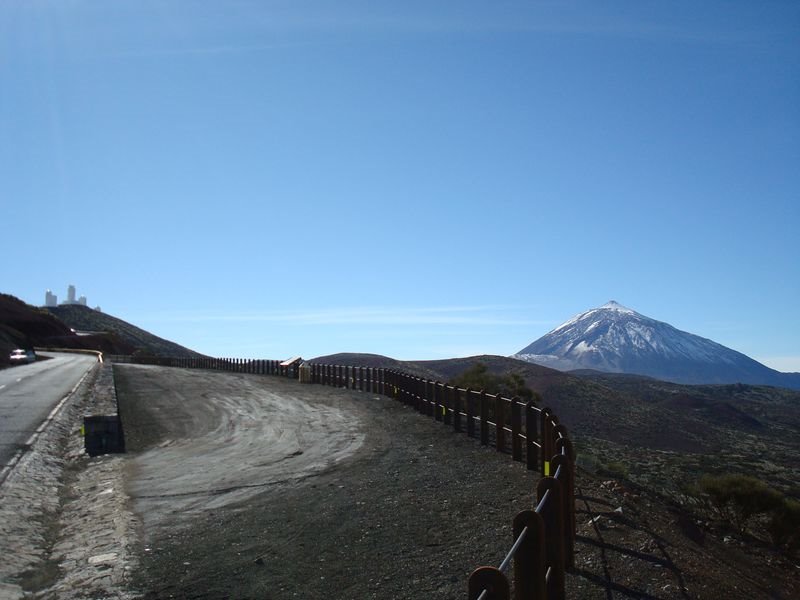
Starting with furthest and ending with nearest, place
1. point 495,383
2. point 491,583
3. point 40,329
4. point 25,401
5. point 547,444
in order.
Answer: point 40,329
point 495,383
point 25,401
point 547,444
point 491,583

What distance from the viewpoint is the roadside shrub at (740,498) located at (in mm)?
16141

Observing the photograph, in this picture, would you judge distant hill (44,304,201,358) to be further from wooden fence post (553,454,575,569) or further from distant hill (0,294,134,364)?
wooden fence post (553,454,575,569)

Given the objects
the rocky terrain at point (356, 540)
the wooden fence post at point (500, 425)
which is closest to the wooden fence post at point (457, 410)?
the wooden fence post at point (500, 425)

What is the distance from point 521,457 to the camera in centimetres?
1484

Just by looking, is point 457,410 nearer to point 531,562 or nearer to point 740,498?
point 740,498

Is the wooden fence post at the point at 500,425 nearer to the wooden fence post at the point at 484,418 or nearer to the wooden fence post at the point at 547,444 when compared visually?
the wooden fence post at the point at 484,418

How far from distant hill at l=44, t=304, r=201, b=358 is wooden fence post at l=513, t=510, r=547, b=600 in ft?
460

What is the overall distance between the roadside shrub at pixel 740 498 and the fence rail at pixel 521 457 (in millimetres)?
4123

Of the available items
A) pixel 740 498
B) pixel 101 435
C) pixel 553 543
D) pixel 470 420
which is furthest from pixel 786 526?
pixel 101 435

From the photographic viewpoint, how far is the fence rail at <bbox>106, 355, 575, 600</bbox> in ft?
15.8

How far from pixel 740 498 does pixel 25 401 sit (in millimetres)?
22605

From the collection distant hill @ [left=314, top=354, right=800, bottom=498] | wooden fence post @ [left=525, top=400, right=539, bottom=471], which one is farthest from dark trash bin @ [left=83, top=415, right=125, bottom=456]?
distant hill @ [left=314, top=354, right=800, bottom=498]

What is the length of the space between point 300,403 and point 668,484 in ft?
39.5

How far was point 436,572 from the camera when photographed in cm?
777
